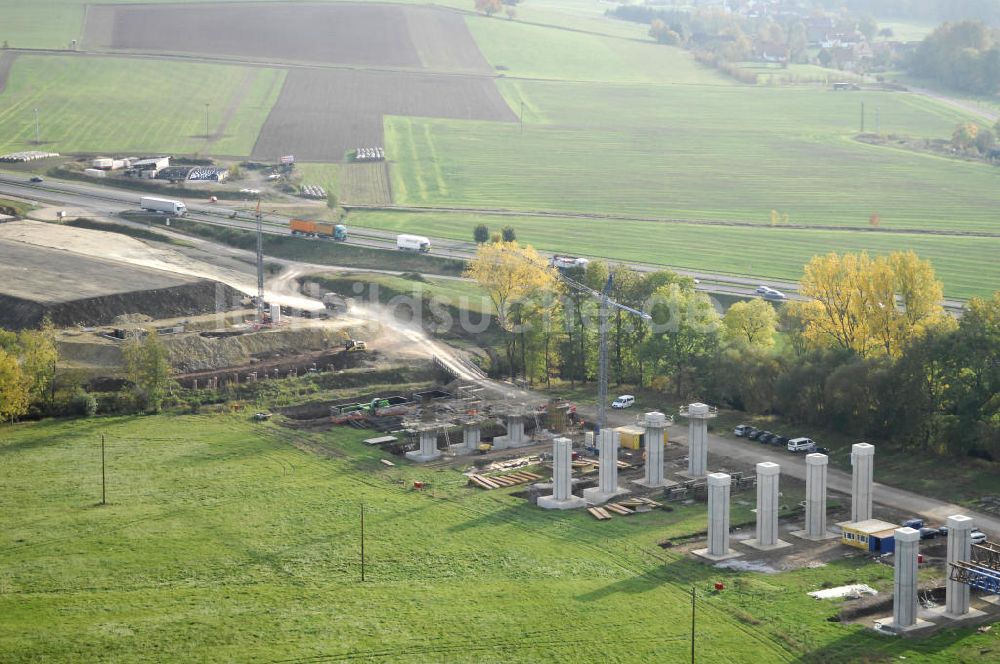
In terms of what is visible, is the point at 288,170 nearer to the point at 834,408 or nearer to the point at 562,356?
the point at 562,356

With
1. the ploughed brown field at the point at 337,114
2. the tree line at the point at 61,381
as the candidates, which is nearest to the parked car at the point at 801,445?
the tree line at the point at 61,381

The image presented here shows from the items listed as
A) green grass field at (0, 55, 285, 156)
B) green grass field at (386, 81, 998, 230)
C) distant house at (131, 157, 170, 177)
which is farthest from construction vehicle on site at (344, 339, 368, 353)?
green grass field at (0, 55, 285, 156)

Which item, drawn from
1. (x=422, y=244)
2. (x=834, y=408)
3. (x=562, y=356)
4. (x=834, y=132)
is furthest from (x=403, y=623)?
(x=834, y=132)

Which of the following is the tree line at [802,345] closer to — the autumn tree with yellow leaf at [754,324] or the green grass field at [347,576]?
the autumn tree with yellow leaf at [754,324]

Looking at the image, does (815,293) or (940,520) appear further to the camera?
(815,293)

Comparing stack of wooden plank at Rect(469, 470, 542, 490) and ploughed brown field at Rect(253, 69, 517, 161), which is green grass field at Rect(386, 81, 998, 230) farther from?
stack of wooden plank at Rect(469, 470, 542, 490)

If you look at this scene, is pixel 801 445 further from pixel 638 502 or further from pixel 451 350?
pixel 451 350

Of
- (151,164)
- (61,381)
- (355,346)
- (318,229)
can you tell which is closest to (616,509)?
(355,346)
